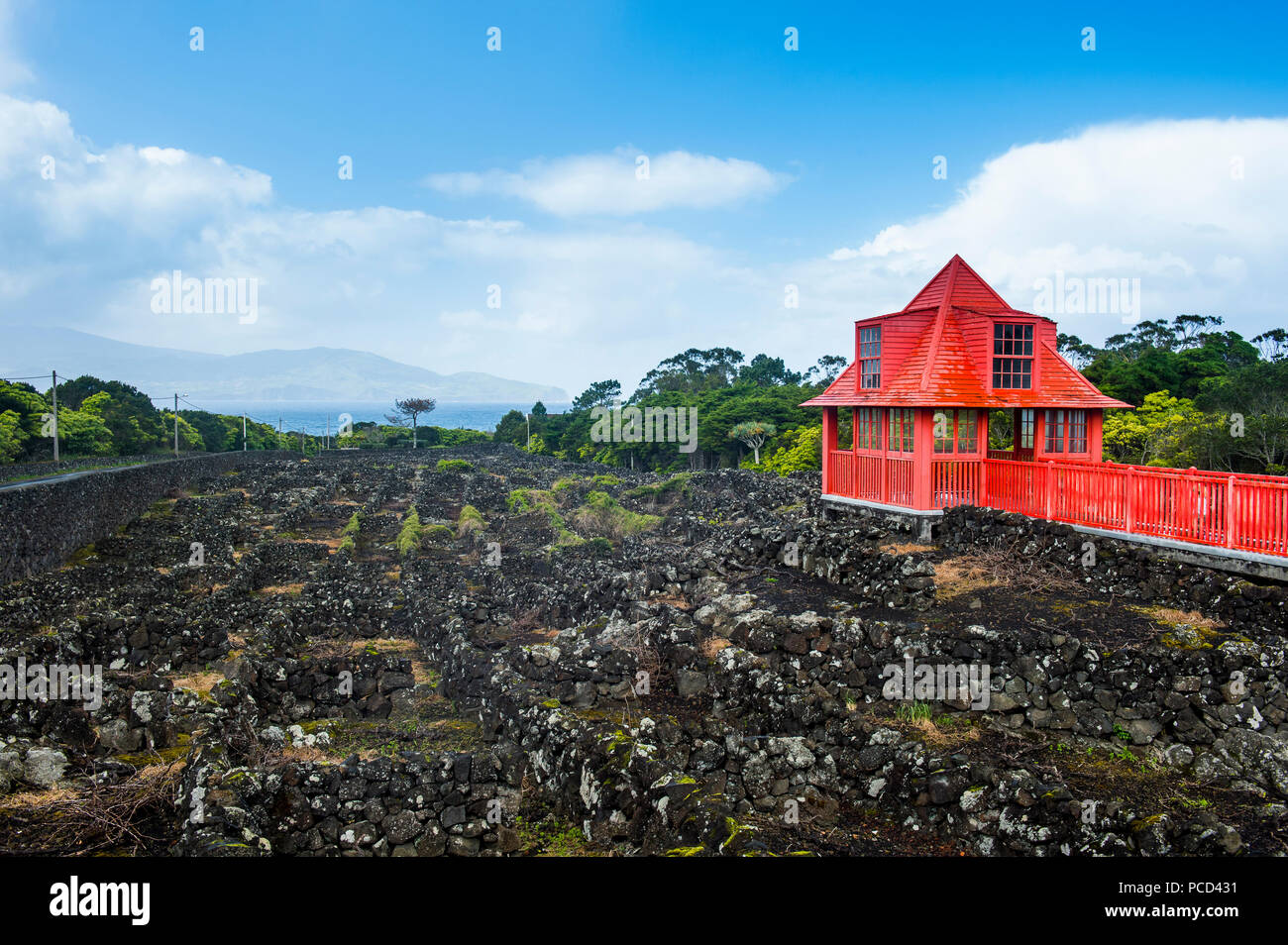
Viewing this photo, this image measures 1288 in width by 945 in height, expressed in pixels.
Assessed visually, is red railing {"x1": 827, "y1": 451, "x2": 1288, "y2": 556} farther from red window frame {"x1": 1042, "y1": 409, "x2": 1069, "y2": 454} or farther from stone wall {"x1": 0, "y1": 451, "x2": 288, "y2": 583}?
stone wall {"x1": 0, "y1": 451, "x2": 288, "y2": 583}

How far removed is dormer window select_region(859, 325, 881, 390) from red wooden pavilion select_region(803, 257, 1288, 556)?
3 cm

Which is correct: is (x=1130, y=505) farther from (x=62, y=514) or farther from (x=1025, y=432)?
(x=62, y=514)

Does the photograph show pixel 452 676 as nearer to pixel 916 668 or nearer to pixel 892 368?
pixel 916 668

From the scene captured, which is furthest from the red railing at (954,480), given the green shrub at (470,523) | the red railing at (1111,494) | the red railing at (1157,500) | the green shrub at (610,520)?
the green shrub at (470,523)

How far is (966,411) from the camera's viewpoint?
48.4ft

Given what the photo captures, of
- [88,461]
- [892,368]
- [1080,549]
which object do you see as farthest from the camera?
[88,461]

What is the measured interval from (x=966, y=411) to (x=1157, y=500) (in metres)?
4.36

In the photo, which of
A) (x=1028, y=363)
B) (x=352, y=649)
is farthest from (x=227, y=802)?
(x=1028, y=363)

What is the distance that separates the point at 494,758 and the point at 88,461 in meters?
43.7

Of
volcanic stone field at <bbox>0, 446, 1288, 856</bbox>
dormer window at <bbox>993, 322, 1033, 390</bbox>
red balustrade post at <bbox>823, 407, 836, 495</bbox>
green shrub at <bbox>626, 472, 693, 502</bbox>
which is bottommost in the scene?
Answer: volcanic stone field at <bbox>0, 446, 1288, 856</bbox>

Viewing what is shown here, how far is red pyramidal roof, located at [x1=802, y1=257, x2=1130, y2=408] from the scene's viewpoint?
47.6 ft

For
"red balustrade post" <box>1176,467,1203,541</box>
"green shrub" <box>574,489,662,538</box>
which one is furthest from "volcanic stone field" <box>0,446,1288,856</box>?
"green shrub" <box>574,489,662,538</box>

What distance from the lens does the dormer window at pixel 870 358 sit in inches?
636

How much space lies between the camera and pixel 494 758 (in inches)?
304
